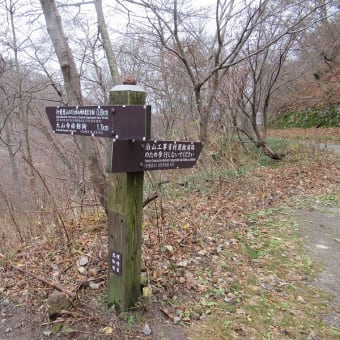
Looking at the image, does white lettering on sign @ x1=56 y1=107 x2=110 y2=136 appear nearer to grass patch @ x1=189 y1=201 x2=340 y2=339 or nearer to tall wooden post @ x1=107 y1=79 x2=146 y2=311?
tall wooden post @ x1=107 y1=79 x2=146 y2=311

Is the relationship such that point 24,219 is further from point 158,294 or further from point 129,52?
point 129,52

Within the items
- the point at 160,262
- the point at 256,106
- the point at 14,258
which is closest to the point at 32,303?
the point at 14,258

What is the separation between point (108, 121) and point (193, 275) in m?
1.88

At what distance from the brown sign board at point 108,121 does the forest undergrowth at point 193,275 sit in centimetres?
139

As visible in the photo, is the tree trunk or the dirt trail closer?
the dirt trail

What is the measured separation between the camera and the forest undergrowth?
96.8 inches

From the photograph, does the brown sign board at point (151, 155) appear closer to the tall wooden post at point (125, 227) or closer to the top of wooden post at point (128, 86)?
the tall wooden post at point (125, 227)

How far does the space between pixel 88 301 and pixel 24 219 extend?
7.16ft

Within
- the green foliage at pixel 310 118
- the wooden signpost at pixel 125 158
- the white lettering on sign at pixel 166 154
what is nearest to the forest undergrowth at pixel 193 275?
the wooden signpost at pixel 125 158

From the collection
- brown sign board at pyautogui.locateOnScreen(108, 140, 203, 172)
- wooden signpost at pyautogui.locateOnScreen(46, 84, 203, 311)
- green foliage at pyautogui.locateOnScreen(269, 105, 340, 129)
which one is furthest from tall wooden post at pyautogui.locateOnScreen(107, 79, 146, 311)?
green foliage at pyautogui.locateOnScreen(269, 105, 340, 129)

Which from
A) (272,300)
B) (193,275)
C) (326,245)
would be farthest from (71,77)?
(326,245)

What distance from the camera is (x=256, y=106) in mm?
9930

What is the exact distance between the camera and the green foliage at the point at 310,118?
17844 mm

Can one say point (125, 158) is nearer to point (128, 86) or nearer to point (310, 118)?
point (128, 86)
